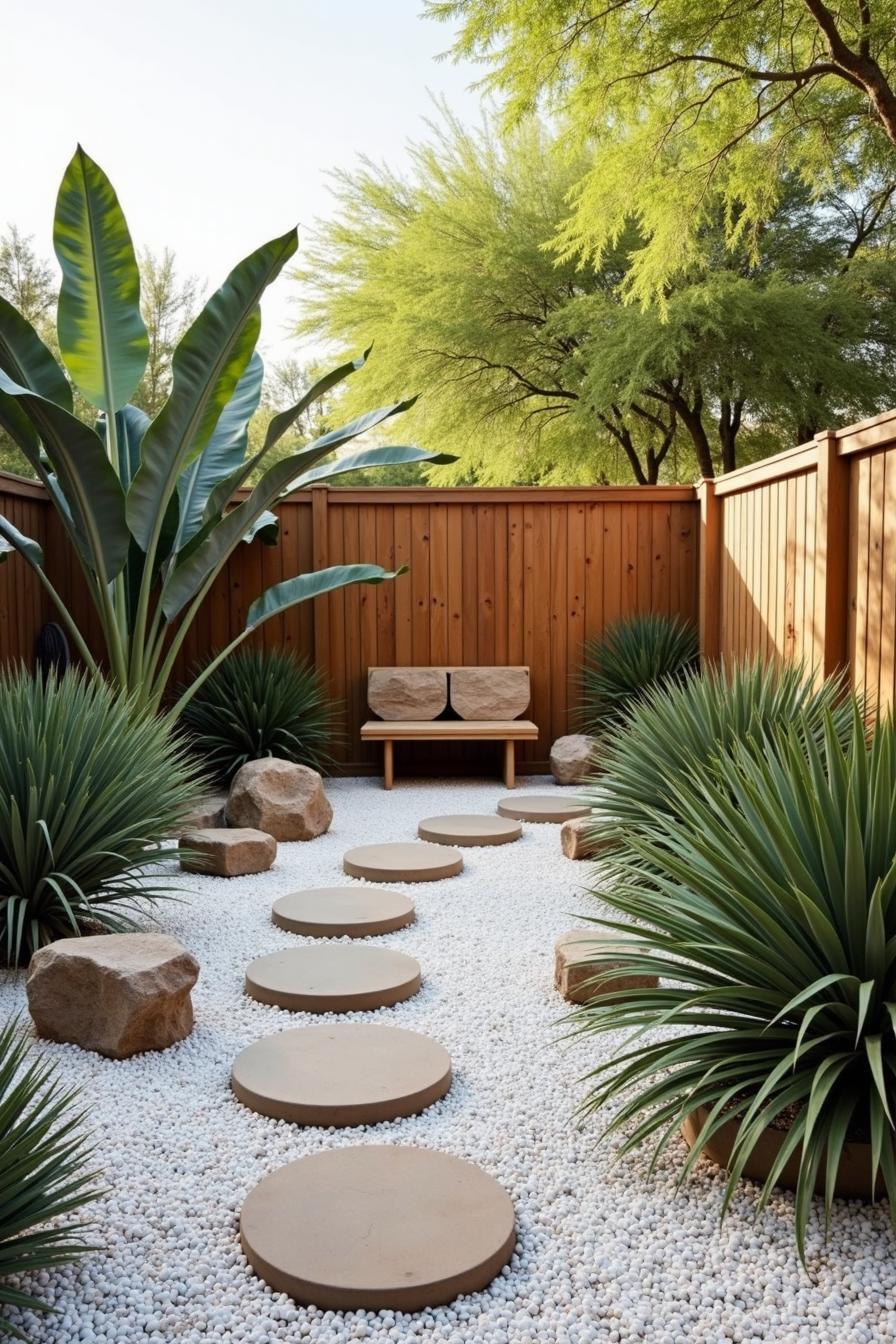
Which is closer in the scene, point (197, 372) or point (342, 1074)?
point (342, 1074)

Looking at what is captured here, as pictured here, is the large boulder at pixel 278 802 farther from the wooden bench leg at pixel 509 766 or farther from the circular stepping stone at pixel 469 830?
the wooden bench leg at pixel 509 766

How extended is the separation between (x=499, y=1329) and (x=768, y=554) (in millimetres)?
4628

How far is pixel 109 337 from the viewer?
499cm

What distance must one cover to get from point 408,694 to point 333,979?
12.6 feet

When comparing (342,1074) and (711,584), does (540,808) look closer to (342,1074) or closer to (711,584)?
(711,584)

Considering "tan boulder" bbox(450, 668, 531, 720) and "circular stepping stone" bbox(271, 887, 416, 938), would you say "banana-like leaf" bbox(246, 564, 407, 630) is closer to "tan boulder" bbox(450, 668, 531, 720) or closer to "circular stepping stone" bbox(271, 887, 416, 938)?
"tan boulder" bbox(450, 668, 531, 720)

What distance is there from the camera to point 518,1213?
1880 millimetres

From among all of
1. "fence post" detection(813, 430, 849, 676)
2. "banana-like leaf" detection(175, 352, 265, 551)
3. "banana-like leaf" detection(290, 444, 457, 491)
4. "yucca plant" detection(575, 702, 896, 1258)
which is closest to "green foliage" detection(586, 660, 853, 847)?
"fence post" detection(813, 430, 849, 676)

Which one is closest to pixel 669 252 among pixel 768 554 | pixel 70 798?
pixel 768 554

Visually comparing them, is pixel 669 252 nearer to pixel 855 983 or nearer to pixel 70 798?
pixel 70 798

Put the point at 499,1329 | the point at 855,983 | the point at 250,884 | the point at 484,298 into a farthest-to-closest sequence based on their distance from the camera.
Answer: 1. the point at 484,298
2. the point at 250,884
3. the point at 855,983
4. the point at 499,1329

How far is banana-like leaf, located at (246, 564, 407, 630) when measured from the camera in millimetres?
6070

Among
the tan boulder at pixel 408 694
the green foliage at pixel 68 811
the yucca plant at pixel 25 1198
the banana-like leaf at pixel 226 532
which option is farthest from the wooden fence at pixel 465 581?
the yucca plant at pixel 25 1198

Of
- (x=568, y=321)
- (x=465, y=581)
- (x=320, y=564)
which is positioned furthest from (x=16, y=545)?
(x=568, y=321)
